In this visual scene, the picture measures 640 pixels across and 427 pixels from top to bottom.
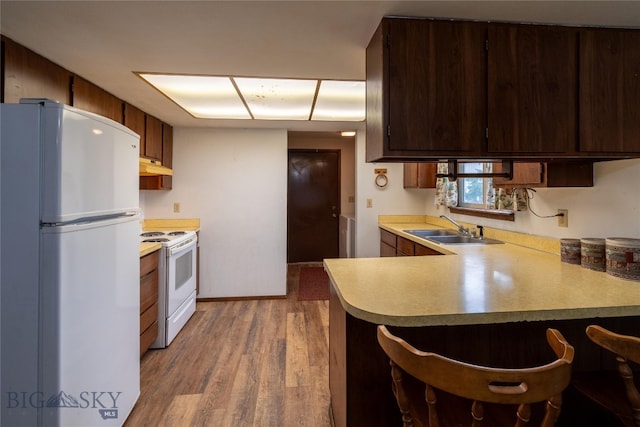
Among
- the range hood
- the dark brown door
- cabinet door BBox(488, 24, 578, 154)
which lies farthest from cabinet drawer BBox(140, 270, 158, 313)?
the dark brown door

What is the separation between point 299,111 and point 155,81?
4.11 feet

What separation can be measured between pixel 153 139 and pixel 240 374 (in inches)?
92.0

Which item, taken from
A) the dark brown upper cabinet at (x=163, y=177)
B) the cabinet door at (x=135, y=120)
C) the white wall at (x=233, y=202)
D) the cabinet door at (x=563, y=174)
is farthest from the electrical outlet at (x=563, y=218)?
the dark brown upper cabinet at (x=163, y=177)

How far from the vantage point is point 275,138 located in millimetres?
3652

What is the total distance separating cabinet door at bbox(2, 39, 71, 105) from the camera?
152 cm

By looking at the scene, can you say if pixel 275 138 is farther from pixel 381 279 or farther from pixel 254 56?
pixel 381 279

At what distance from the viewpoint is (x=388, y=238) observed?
3.51 metres

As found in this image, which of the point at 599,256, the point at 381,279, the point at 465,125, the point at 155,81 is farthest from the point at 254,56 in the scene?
the point at 599,256

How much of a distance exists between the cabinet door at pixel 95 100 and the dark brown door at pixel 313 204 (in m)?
3.17

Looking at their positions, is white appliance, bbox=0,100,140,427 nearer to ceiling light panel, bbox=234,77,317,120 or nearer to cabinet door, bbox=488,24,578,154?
ceiling light panel, bbox=234,77,317,120

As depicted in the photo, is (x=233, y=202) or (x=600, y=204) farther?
(x=233, y=202)

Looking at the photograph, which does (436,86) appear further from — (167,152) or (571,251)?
(167,152)

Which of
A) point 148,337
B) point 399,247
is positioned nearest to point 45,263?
point 148,337

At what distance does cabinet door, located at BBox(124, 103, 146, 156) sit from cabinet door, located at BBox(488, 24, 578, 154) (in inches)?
106
